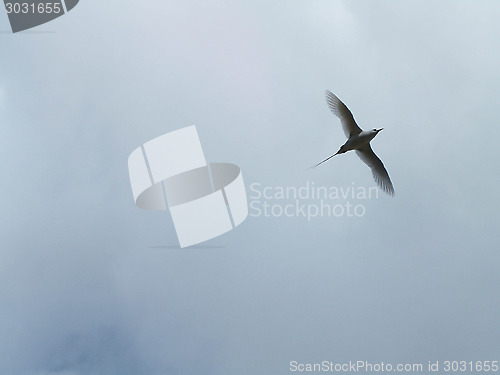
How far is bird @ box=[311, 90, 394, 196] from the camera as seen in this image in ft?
69.6

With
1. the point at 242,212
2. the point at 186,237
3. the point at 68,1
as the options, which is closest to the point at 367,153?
the point at 242,212

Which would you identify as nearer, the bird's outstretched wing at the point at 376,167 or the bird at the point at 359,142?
the bird at the point at 359,142

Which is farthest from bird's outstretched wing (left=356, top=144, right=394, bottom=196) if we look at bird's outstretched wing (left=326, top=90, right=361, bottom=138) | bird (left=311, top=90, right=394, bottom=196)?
bird's outstretched wing (left=326, top=90, right=361, bottom=138)

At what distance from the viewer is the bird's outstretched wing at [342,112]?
21.2 m

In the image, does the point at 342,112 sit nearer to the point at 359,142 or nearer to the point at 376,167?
the point at 359,142

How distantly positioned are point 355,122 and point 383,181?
2.43m

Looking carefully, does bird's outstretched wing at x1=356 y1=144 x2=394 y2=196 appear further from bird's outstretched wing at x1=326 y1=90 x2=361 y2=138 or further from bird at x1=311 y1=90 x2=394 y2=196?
bird's outstretched wing at x1=326 y1=90 x2=361 y2=138

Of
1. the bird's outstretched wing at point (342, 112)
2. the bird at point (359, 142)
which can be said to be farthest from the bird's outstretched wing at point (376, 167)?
the bird's outstretched wing at point (342, 112)

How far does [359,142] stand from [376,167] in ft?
3.96

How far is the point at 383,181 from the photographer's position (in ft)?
73.6

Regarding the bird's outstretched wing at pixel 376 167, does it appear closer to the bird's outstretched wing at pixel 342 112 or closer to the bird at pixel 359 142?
the bird at pixel 359 142

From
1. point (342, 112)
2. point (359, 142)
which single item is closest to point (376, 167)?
point (359, 142)

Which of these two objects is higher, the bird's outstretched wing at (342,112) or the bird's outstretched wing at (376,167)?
the bird's outstretched wing at (342,112)

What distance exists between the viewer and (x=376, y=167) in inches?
877
